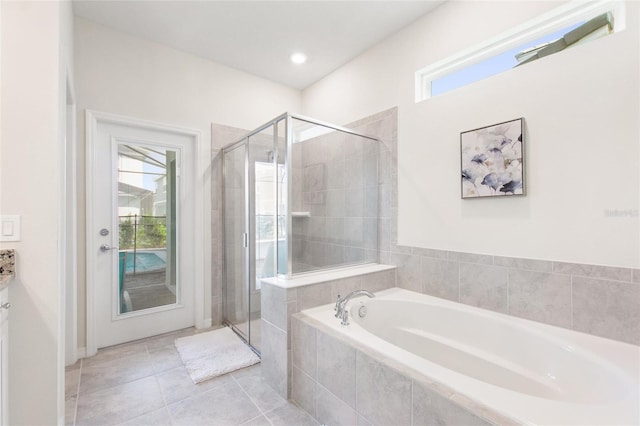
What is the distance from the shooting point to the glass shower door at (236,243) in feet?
9.15

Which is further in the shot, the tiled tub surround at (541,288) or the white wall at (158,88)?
the white wall at (158,88)

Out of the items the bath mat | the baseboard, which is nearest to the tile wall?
the bath mat

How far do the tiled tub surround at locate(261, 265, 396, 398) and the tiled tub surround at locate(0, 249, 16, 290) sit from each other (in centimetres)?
128

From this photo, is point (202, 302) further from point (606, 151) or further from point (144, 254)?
point (606, 151)

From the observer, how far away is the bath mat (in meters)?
2.18

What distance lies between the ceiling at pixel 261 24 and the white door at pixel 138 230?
0.83 metres

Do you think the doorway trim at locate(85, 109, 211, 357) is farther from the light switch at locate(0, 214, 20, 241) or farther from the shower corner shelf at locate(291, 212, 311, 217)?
the light switch at locate(0, 214, 20, 241)

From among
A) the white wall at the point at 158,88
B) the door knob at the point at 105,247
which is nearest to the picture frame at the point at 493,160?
the white wall at the point at 158,88

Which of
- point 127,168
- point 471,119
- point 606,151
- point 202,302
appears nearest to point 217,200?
point 127,168

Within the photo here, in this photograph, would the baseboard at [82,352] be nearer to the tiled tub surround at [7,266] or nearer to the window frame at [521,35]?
the tiled tub surround at [7,266]

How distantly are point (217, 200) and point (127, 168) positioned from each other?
2.80 feet

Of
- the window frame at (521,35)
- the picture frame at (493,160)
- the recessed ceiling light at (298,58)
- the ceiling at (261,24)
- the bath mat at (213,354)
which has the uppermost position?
the ceiling at (261,24)

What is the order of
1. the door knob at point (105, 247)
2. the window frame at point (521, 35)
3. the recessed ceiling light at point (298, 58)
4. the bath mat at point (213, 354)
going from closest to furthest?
the window frame at point (521, 35) < the bath mat at point (213, 354) < the door knob at point (105, 247) < the recessed ceiling light at point (298, 58)

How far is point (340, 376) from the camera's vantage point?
5.04 ft
